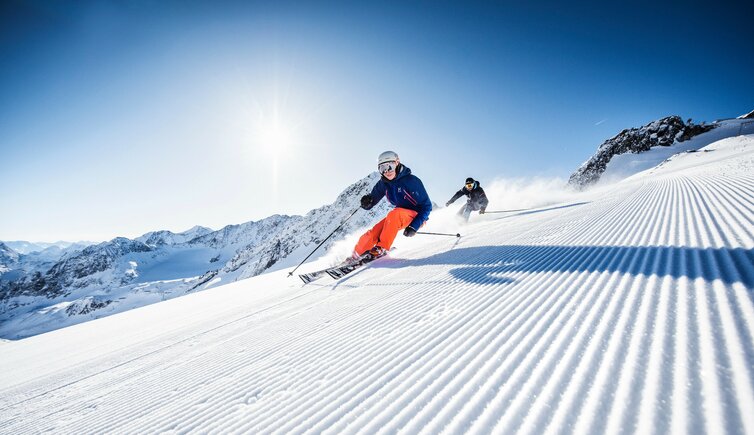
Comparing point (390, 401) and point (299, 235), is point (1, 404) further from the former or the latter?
point (299, 235)

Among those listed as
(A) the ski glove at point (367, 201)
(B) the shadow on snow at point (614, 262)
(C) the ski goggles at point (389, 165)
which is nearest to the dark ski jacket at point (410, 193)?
(C) the ski goggles at point (389, 165)

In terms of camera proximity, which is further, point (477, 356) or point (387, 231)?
point (387, 231)

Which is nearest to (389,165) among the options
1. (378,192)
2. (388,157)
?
(388,157)

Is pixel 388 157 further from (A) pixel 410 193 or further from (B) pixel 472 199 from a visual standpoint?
(B) pixel 472 199

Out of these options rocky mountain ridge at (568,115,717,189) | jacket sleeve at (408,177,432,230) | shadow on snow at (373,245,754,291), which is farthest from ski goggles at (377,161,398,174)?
rocky mountain ridge at (568,115,717,189)

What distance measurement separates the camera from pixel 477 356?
153cm

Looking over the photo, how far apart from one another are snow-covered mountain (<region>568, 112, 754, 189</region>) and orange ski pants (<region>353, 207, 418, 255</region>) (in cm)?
4259

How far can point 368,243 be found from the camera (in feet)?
20.4

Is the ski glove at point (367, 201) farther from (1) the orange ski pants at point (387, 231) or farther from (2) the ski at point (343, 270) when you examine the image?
(2) the ski at point (343, 270)

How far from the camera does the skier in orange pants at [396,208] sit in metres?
6.11

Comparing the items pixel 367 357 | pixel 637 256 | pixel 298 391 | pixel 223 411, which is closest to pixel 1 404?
pixel 223 411

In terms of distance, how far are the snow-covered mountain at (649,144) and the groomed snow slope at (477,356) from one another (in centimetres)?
4456

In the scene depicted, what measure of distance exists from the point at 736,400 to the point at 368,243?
550cm

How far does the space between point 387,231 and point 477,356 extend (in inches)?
181
